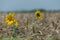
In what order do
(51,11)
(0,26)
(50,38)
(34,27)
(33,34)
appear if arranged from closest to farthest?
(50,38)
(33,34)
(34,27)
(0,26)
(51,11)

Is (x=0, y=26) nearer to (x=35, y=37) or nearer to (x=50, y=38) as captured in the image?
(x=35, y=37)

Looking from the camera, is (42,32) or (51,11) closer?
(42,32)

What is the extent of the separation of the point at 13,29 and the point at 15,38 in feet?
1.53

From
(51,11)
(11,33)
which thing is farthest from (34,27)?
(51,11)

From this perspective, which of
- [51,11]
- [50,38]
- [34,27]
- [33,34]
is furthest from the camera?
[51,11]

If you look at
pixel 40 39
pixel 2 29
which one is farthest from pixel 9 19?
pixel 2 29

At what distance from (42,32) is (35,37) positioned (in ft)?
1.11

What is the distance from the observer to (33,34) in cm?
397

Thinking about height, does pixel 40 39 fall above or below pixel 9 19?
below

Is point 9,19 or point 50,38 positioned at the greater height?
point 9,19

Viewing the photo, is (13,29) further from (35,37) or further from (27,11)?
(27,11)

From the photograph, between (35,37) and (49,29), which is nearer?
(35,37)

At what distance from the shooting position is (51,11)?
25.0ft

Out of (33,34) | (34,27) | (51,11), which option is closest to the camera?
(33,34)
